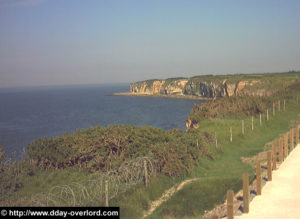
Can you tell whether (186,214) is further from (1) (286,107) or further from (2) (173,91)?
(2) (173,91)

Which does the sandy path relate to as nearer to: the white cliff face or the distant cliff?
the distant cliff

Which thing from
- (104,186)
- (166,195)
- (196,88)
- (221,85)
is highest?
(221,85)

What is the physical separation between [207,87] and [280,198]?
111128mm

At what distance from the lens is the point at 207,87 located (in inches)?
4628

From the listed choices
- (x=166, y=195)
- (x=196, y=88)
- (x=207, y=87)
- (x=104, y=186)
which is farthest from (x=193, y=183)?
(x=196, y=88)

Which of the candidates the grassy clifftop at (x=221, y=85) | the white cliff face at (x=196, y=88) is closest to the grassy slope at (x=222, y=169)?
the grassy clifftop at (x=221, y=85)

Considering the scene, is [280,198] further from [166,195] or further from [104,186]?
[104,186]

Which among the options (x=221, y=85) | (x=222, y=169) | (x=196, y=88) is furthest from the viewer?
(x=196, y=88)

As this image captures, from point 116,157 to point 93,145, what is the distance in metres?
1.38

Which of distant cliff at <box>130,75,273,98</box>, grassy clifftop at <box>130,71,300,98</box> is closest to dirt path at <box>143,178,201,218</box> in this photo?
grassy clifftop at <box>130,71,300,98</box>

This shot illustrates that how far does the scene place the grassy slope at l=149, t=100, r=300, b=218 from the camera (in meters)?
10.3

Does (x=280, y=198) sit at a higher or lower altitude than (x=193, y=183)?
higher

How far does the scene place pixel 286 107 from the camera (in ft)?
97.8

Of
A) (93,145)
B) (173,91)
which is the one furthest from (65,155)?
(173,91)
